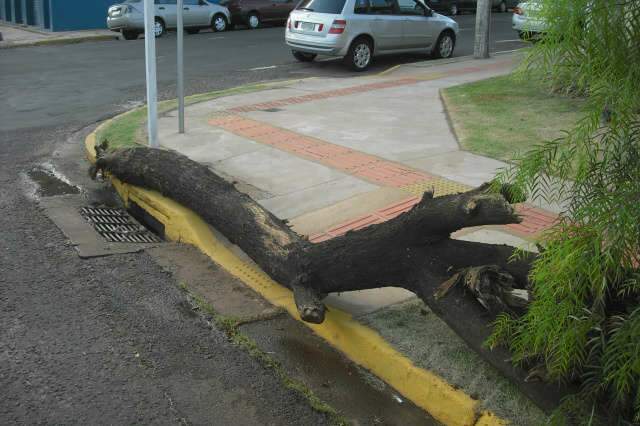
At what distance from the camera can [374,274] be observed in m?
4.96

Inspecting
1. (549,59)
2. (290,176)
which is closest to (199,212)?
(290,176)

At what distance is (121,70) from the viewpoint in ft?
56.6

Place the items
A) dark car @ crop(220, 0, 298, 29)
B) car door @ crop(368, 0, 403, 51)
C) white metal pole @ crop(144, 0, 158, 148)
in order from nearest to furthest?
white metal pole @ crop(144, 0, 158, 148) < car door @ crop(368, 0, 403, 51) < dark car @ crop(220, 0, 298, 29)

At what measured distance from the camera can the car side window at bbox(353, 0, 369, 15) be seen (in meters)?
16.8

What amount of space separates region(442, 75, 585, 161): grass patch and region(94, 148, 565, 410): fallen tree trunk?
12.7 ft

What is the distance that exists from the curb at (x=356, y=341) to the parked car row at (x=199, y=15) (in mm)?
16443

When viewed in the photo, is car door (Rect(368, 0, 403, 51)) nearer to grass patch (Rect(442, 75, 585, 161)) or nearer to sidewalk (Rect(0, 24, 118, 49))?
grass patch (Rect(442, 75, 585, 161))

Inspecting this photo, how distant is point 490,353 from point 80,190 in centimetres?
585

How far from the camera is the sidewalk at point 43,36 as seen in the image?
81.2 feet

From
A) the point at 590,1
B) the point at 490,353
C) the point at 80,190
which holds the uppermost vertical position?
the point at 590,1

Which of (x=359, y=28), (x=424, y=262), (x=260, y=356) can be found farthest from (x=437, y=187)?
(x=359, y=28)

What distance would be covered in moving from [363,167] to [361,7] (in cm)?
915

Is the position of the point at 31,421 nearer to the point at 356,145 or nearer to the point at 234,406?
the point at 234,406

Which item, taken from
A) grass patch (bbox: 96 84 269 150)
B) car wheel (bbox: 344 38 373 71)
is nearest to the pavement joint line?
grass patch (bbox: 96 84 269 150)
